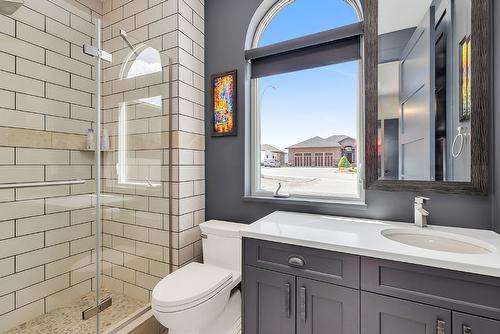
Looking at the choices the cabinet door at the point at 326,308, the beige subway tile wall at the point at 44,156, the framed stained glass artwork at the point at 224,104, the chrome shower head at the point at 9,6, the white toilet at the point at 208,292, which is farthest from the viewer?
the framed stained glass artwork at the point at 224,104

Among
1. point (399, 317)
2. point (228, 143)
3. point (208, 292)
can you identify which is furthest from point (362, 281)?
point (228, 143)

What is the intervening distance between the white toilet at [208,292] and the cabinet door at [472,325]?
111cm

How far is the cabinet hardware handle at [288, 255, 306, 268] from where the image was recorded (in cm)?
117

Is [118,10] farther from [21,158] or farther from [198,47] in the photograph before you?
[21,158]

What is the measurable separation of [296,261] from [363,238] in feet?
1.13

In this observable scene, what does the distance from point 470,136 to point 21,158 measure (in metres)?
2.75

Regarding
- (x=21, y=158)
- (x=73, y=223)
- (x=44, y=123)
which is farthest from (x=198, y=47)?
(x=73, y=223)

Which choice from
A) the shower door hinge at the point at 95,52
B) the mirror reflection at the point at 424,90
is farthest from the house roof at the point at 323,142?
the shower door hinge at the point at 95,52

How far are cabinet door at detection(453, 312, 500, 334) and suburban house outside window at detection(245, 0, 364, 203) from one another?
0.81 meters

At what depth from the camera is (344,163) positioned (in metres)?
1.73

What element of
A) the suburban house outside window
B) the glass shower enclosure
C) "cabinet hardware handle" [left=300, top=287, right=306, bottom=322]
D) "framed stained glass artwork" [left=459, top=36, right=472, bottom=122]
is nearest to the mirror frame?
"framed stained glass artwork" [left=459, top=36, right=472, bottom=122]

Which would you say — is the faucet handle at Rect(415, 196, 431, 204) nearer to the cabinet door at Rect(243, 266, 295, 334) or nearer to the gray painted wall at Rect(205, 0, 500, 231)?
the gray painted wall at Rect(205, 0, 500, 231)

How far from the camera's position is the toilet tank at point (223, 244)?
1.71 metres

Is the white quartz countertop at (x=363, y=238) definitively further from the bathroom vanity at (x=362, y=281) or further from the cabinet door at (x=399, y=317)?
the cabinet door at (x=399, y=317)
